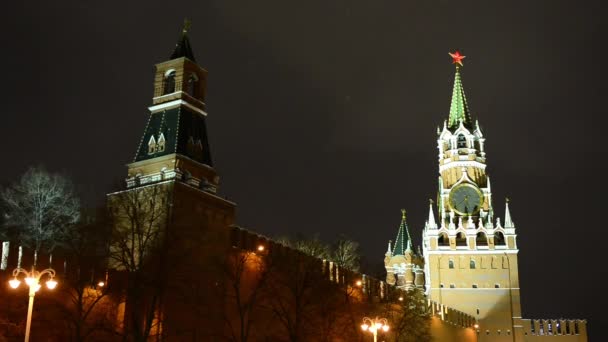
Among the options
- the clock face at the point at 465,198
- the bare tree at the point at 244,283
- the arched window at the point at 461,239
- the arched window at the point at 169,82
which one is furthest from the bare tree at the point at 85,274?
the clock face at the point at 465,198

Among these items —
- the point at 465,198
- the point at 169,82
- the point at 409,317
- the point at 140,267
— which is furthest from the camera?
the point at 465,198

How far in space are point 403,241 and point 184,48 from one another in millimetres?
48390

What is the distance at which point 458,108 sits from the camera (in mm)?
102000

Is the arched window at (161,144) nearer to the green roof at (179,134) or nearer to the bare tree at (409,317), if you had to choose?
the green roof at (179,134)

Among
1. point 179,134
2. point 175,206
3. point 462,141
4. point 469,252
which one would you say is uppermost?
point 462,141

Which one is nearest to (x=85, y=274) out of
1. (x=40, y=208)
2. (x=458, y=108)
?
(x=40, y=208)

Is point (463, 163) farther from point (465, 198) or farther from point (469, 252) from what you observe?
point (469, 252)

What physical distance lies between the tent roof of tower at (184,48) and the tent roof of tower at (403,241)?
155ft

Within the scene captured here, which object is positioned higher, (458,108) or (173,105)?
(458,108)

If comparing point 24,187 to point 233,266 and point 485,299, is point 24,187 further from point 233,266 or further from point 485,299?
point 485,299

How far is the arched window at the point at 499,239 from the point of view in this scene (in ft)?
288

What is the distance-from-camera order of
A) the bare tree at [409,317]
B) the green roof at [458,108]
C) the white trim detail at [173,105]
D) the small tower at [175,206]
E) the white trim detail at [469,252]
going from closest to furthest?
the small tower at [175,206] < the white trim detail at [173,105] < the bare tree at [409,317] < the white trim detail at [469,252] < the green roof at [458,108]

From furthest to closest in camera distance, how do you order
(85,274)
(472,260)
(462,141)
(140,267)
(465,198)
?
(462,141) < (465,198) < (472,260) < (85,274) < (140,267)

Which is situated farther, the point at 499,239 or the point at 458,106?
the point at 458,106
